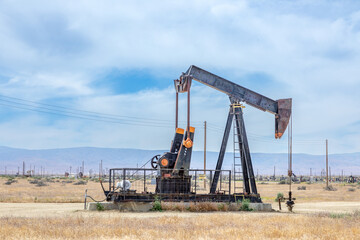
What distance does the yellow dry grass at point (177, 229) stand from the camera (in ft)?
30.3

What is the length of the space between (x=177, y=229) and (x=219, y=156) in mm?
7606

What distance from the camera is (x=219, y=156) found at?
57.6ft

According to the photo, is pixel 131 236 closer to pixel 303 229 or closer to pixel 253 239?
pixel 253 239

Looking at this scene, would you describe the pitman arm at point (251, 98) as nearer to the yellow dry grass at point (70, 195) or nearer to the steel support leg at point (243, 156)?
the steel support leg at point (243, 156)

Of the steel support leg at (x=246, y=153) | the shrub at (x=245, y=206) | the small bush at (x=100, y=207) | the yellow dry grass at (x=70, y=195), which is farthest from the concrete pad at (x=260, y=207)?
the yellow dry grass at (x=70, y=195)

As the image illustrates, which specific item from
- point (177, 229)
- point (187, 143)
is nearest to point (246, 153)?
point (187, 143)

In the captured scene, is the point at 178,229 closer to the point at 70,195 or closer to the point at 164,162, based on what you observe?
the point at 164,162

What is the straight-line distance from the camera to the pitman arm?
57.3ft

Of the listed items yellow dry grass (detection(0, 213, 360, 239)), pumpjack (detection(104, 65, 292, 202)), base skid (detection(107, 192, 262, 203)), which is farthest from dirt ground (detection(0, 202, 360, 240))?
pumpjack (detection(104, 65, 292, 202))

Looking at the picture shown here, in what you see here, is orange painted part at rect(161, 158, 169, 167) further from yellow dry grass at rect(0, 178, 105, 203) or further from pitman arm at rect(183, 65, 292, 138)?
yellow dry grass at rect(0, 178, 105, 203)

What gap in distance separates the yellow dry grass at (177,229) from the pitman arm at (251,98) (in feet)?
21.1

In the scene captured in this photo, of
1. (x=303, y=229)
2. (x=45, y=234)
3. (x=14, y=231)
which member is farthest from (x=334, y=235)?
(x=14, y=231)

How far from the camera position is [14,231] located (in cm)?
943

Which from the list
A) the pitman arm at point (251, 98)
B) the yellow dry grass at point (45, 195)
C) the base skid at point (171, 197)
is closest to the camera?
the base skid at point (171, 197)
